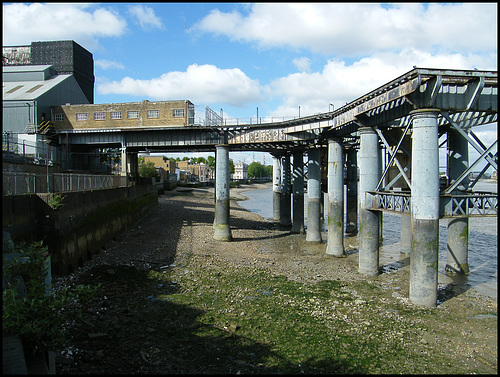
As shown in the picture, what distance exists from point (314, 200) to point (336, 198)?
5.09 meters

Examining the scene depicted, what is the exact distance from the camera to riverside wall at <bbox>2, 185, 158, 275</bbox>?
13.1 meters

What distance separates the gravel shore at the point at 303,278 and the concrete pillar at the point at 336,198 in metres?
0.93

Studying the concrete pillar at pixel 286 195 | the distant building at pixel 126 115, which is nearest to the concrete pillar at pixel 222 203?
the distant building at pixel 126 115

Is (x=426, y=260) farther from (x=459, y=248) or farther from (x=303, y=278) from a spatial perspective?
(x=459, y=248)

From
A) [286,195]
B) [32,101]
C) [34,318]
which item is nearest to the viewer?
[34,318]

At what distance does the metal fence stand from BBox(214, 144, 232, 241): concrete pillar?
824 centimetres

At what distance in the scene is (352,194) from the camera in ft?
104

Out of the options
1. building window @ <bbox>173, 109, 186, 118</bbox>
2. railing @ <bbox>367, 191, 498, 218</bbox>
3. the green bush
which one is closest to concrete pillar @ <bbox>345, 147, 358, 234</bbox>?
building window @ <bbox>173, 109, 186, 118</bbox>

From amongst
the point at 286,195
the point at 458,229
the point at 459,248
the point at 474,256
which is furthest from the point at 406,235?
the point at 286,195

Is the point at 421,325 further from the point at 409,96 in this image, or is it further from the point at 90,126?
the point at 90,126

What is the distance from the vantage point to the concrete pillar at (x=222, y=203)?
2570 centimetres

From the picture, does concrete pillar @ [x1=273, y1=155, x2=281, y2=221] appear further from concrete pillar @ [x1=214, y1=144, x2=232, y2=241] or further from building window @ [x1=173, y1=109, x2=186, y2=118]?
concrete pillar @ [x1=214, y1=144, x2=232, y2=241]

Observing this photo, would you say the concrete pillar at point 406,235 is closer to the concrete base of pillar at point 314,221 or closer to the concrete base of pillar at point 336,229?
the concrete base of pillar at point 336,229

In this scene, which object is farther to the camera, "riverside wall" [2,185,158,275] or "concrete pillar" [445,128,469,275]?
"concrete pillar" [445,128,469,275]
